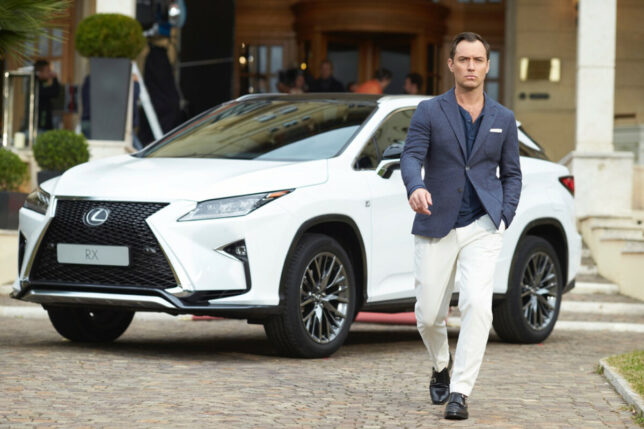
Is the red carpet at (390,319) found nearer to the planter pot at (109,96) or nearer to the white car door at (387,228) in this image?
the white car door at (387,228)

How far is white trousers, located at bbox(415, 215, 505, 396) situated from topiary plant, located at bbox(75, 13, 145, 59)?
9.58m

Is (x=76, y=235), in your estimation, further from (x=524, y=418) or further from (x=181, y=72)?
(x=181, y=72)

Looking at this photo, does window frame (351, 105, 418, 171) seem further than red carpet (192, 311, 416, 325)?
No

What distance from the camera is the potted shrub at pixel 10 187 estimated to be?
1388 cm

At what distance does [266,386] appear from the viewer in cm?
729

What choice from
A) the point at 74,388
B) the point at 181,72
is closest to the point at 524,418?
the point at 74,388

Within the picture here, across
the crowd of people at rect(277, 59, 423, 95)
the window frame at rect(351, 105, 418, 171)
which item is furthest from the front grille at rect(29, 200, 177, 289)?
the crowd of people at rect(277, 59, 423, 95)

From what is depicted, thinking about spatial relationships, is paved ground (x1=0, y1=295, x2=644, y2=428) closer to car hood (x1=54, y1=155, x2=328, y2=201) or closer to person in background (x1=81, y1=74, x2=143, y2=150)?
car hood (x1=54, y1=155, x2=328, y2=201)

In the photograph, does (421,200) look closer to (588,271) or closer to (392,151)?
(392,151)

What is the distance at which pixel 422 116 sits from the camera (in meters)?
6.63

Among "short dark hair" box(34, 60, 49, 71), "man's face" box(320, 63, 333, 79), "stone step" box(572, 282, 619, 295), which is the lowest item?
"stone step" box(572, 282, 619, 295)

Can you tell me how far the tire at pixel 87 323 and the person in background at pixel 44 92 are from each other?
781 cm

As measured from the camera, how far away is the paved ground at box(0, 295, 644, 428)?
20.7 ft

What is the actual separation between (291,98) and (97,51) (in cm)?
649
